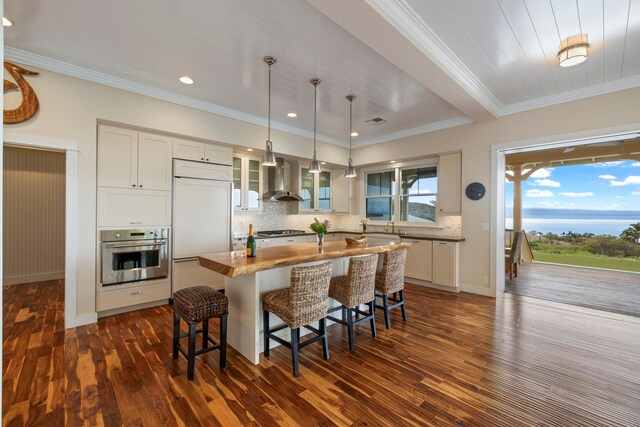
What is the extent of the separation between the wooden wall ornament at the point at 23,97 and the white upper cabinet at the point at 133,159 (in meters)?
0.62

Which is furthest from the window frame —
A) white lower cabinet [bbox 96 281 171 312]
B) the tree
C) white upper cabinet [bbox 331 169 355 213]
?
the tree

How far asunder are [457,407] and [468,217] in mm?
3409

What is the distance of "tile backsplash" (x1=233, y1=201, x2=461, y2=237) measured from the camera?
17.5 feet

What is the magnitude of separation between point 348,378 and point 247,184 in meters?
3.72

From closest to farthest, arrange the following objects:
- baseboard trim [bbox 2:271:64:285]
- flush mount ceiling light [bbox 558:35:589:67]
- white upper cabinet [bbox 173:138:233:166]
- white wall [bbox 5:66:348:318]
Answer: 1. flush mount ceiling light [bbox 558:35:589:67]
2. white wall [bbox 5:66:348:318]
3. white upper cabinet [bbox 173:138:233:166]
4. baseboard trim [bbox 2:271:64:285]

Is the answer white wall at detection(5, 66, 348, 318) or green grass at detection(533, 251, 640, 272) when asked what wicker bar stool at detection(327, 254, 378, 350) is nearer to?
white wall at detection(5, 66, 348, 318)

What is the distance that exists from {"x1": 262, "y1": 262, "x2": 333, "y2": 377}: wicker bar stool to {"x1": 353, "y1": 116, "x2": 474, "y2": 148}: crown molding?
3747 mm

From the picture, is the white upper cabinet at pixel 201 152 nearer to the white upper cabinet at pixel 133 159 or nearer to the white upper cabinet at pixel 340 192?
the white upper cabinet at pixel 133 159

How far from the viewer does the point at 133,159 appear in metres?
3.74

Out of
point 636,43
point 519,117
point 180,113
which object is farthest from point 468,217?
point 180,113

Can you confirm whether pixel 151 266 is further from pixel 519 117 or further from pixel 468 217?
pixel 519 117

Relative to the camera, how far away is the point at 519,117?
4199 mm

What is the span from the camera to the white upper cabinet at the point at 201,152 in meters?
4.14

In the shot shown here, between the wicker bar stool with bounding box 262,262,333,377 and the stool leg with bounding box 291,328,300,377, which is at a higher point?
the wicker bar stool with bounding box 262,262,333,377
